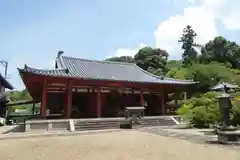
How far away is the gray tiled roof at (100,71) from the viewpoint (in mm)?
19716

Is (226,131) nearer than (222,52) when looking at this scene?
Yes

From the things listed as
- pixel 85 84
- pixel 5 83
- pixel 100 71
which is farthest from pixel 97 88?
pixel 5 83

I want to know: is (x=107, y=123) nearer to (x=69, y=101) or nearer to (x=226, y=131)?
(x=69, y=101)

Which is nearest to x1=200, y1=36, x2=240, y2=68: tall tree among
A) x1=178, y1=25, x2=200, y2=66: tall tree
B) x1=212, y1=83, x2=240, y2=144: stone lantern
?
x1=178, y1=25, x2=200, y2=66: tall tree

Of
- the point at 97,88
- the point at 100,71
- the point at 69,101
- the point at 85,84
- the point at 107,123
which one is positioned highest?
the point at 100,71

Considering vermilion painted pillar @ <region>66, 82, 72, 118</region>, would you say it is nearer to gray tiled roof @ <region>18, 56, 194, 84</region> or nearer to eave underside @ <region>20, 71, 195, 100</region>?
eave underside @ <region>20, 71, 195, 100</region>

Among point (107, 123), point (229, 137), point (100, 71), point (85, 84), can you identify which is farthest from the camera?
point (100, 71)

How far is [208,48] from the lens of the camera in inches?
2328

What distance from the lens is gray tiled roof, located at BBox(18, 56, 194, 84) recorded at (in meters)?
19.7

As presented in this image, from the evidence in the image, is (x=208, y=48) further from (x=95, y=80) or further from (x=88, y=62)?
(x=95, y=80)

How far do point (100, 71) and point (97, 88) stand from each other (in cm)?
285

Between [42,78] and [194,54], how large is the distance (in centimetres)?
5657

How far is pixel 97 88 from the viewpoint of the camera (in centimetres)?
2061

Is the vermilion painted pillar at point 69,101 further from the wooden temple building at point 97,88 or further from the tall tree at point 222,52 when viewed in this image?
the tall tree at point 222,52
